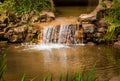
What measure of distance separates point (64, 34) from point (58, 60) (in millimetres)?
3654

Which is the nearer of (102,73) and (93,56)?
(102,73)

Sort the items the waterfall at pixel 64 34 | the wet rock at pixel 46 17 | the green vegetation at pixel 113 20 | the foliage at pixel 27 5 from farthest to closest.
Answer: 1. the wet rock at pixel 46 17
2. the waterfall at pixel 64 34
3. the green vegetation at pixel 113 20
4. the foliage at pixel 27 5

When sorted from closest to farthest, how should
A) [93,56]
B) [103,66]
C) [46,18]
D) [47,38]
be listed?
[103,66] → [93,56] → [47,38] → [46,18]

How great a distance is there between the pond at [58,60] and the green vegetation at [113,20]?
2.32 feet

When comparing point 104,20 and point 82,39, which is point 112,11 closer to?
point 104,20

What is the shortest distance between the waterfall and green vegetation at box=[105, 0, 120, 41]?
130cm

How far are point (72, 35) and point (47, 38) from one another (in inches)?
45.8

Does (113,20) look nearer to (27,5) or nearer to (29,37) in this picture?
(29,37)

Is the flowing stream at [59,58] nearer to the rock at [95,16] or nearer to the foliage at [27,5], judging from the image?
the rock at [95,16]

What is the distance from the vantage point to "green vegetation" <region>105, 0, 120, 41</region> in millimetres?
14868

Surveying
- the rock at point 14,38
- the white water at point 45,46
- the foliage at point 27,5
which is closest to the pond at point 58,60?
the white water at point 45,46

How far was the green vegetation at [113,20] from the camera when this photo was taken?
14868mm

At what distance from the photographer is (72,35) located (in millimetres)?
15672

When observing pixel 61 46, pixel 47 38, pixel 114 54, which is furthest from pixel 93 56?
Result: pixel 47 38
